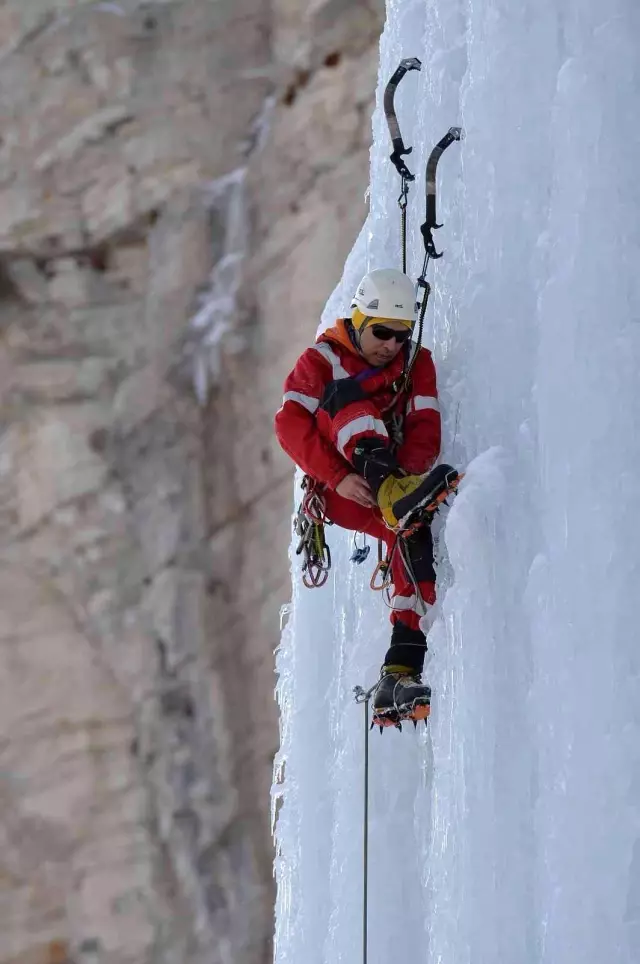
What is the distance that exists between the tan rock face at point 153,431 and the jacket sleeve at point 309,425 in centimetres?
422

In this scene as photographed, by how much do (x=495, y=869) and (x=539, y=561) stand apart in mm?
475

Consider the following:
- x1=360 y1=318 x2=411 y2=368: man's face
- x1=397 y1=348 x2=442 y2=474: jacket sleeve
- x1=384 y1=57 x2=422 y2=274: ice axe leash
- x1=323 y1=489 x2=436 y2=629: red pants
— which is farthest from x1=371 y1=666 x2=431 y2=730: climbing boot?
x1=384 y1=57 x2=422 y2=274: ice axe leash

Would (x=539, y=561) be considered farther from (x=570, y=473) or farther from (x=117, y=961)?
(x=117, y=961)

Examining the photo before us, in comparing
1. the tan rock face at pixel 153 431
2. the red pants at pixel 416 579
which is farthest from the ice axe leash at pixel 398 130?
the tan rock face at pixel 153 431

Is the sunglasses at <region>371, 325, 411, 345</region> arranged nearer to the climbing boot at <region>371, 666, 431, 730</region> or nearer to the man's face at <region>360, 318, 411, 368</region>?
the man's face at <region>360, 318, 411, 368</region>

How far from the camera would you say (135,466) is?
23.2 feet

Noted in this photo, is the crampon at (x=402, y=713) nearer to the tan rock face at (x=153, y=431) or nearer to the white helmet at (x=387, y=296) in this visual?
the white helmet at (x=387, y=296)

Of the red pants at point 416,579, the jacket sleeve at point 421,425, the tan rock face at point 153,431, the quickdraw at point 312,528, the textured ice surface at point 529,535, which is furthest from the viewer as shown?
the tan rock face at point 153,431

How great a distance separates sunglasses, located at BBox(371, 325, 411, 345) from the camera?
2426 mm

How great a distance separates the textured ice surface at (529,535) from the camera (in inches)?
67.9

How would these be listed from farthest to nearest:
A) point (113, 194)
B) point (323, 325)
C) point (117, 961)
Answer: point (113, 194)
point (117, 961)
point (323, 325)

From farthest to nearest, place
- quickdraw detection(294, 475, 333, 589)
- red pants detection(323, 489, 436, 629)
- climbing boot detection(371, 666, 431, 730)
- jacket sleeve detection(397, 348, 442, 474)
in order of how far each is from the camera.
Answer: quickdraw detection(294, 475, 333, 589)
jacket sleeve detection(397, 348, 442, 474)
red pants detection(323, 489, 436, 629)
climbing boot detection(371, 666, 431, 730)

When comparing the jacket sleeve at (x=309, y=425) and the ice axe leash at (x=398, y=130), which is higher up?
the ice axe leash at (x=398, y=130)

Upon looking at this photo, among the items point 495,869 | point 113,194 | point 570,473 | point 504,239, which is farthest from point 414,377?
point 113,194
